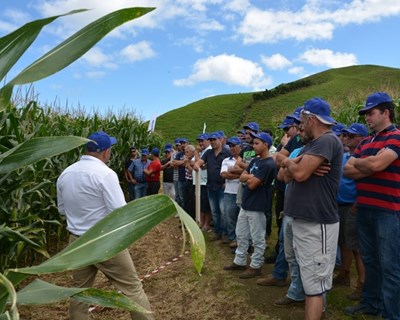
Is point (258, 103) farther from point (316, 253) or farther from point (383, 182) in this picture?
point (316, 253)

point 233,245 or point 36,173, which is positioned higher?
point 36,173

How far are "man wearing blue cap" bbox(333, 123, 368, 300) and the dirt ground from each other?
63 cm

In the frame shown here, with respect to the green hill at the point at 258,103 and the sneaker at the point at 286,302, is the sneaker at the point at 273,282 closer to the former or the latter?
the sneaker at the point at 286,302

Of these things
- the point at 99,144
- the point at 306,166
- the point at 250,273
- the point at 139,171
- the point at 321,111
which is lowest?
the point at 250,273

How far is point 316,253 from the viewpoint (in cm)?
330

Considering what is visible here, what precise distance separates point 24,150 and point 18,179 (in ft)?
Result: 9.54

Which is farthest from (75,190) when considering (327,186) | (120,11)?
(120,11)

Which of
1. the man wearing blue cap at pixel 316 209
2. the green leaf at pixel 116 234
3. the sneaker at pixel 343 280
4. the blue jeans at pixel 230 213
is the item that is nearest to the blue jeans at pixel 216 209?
the blue jeans at pixel 230 213

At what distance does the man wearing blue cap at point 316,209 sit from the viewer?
129 inches

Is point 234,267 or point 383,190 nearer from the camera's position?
point 383,190

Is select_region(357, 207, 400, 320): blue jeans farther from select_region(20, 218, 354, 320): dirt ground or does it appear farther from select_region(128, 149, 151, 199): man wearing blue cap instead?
select_region(128, 149, 151, 199): man wearing blue cap

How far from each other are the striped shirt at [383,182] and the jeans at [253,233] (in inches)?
67.3

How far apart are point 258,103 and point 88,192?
4540 cm

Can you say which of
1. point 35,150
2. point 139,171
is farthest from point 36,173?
point 139,171
